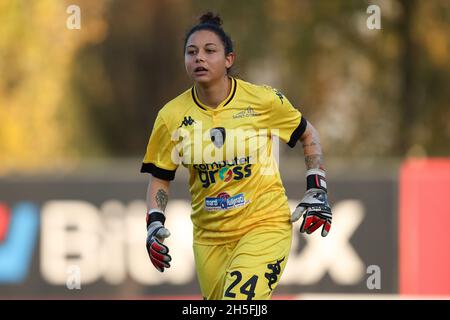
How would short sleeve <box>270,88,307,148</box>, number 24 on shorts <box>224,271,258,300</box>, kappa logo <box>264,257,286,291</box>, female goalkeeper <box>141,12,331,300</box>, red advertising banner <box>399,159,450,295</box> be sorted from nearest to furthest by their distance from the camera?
number 24 on shorts <box>224,271,258,300</box>
kappa logo <box>264,257,286,291</box>
female goalkeeper <box>141,12,331,300</box>
short sleeve <box>270,88,307,148</box>
red advertising banner <box>399,159,450,295</box>

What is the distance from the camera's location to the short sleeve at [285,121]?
8.01 meters

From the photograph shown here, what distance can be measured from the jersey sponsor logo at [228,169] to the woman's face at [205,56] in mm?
544

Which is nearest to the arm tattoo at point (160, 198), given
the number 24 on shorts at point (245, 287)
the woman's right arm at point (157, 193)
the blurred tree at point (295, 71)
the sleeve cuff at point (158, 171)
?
the woman's right arm at point (157, 193)

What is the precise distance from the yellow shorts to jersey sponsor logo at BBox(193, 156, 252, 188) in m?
0.37

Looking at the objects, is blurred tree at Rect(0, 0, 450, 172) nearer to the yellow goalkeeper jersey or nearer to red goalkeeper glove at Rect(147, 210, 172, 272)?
red goalkeeper glove at Rect(147, 210, 172, 272)

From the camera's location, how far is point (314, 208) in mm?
7949

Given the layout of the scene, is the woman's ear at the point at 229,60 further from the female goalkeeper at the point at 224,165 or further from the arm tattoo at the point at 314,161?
the arm tattoo at the point at 314,161

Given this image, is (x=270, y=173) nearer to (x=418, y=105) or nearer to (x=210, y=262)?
(x=210, y=262)

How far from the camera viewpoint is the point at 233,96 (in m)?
7.94

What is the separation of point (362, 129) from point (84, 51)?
234 inches

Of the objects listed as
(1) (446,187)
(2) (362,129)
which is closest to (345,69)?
(2) (362,129)

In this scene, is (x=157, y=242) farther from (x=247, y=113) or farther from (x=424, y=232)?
(x=424, y=232)

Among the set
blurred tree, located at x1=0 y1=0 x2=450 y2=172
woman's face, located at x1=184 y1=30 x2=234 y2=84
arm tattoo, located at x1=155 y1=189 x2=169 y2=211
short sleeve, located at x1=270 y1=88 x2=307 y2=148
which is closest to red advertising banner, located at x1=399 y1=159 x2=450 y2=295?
short sleeve, located at x1=270 y1=88 x2=307 y2=148

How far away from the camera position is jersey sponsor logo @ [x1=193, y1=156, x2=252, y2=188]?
783 cm
